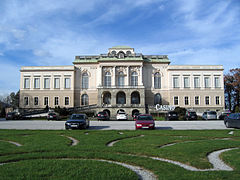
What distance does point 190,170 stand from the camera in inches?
276

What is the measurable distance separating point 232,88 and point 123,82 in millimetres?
35664

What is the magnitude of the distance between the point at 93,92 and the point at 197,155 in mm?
54271

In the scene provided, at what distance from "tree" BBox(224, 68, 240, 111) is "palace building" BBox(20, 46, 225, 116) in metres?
6.19

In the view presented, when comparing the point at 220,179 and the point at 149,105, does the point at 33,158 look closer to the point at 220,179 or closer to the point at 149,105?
the point at 220,179

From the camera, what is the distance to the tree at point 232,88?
214 feet

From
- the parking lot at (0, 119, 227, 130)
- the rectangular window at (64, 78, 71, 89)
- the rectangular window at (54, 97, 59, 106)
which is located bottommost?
the parking lot at (0, 119, 227, 130)

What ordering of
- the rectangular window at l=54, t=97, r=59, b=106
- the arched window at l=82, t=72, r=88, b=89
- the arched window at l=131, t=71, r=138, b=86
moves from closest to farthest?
the arched window at l=131, t=71, r=138, b=86 → the rectangular window at l=54, t=97, r=59, b=106 → the arched window at l=82, t=72, r=88, b=89

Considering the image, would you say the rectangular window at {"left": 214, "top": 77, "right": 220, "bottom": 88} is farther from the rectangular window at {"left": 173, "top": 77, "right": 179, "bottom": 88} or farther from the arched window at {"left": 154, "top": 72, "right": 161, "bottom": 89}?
the arched window at {"left": 154, "top": 72, "right": 161, "bottom": 89}

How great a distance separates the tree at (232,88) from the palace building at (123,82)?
619cm

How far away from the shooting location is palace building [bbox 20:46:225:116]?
6141cm

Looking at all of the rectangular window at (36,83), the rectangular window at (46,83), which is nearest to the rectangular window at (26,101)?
the rectangular window at (36,83)

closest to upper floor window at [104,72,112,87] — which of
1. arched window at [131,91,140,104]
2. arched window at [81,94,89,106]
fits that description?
arched window at [81,94,89,106]

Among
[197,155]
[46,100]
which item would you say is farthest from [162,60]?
[197,155]

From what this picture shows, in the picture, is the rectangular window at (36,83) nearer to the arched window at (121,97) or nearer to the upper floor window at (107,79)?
the upper floor window at (107,79)
